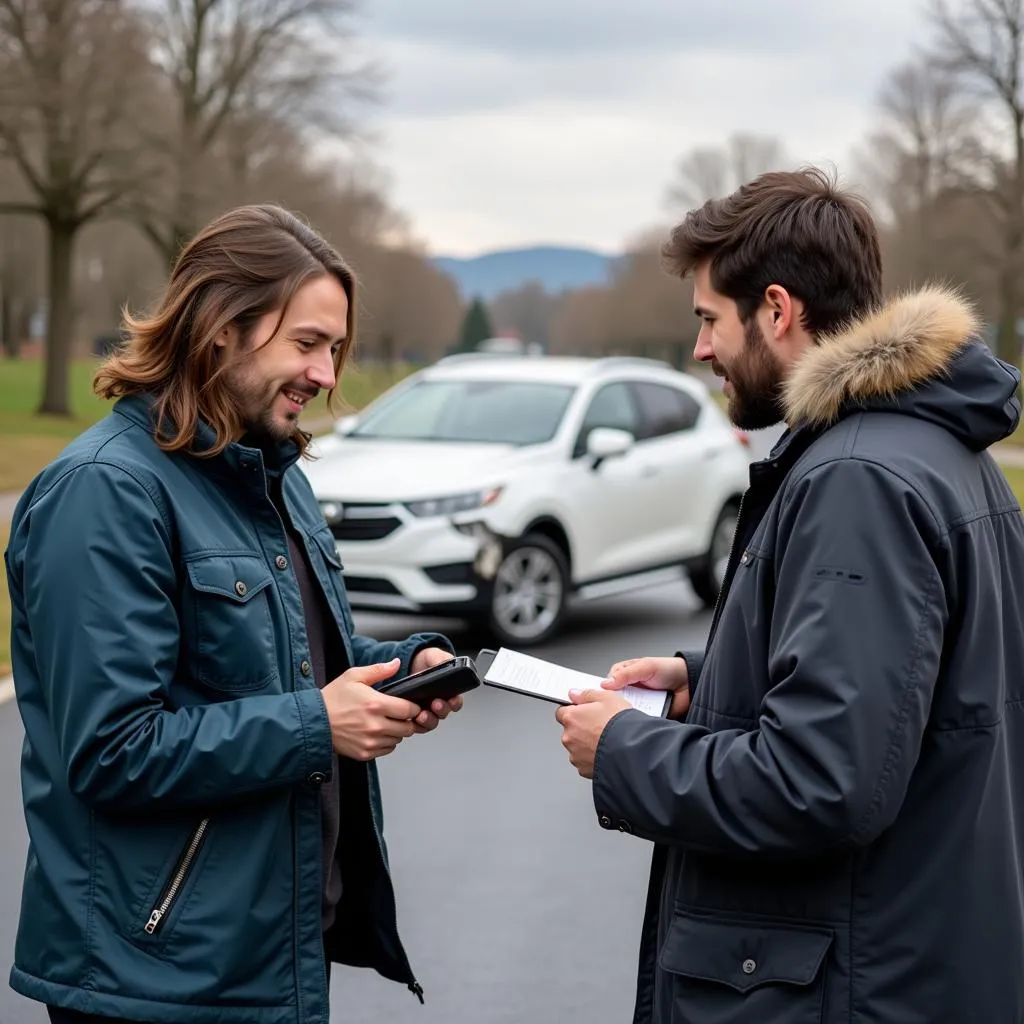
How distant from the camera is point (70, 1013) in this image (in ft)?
8.36

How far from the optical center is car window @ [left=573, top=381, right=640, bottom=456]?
10.2 meters

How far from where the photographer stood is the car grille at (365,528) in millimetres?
9039

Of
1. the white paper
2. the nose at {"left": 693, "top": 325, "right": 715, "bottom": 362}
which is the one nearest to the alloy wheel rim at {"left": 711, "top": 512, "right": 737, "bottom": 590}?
the white paper

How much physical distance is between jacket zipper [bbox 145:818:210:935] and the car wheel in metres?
6.60

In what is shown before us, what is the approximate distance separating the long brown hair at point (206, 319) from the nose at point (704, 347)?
2.40ft

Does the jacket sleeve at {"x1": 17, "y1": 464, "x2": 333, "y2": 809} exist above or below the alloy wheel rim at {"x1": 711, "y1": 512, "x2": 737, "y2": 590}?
above

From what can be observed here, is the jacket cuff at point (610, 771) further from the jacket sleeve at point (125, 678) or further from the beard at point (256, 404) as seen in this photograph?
the beard at point (256, 404)

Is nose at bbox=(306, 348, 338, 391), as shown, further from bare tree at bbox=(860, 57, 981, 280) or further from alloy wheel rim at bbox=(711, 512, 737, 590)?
bare tree at bbox=(860, 57, 981, 280)

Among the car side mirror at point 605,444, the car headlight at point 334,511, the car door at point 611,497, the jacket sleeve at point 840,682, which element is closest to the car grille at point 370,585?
the car headlight at point 334,511

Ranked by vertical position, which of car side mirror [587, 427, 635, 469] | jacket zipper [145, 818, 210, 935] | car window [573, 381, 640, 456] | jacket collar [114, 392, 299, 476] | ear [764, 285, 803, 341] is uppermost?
ear [764, 285, 803, 341]

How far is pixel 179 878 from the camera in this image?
2525 mm

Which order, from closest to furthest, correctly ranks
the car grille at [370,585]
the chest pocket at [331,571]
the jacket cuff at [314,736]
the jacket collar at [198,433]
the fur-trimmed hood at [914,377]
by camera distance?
1. the fur-trimmed hood at [914,377]
2. the jacket cuff at [314,736]
3. the jacket collar at [198,433]
4. the chest pocket at [331,571]
5. the car grille at [370,585]

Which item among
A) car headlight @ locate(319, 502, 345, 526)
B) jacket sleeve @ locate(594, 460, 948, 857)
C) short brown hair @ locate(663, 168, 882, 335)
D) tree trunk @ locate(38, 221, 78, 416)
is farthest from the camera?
tree trunk @ locate(38, 221, 78, 416)

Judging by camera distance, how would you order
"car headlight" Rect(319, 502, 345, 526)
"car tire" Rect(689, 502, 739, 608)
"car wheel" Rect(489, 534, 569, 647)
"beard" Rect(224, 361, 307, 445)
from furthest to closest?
"car tire" Rect(689, 502, 739, 608) → "car wheel" Rect(489, 534, 569, 647) → "car headlight" Rect(319, 502, 345, 526) → "beard" Rect(224, 361, 307, 445)
